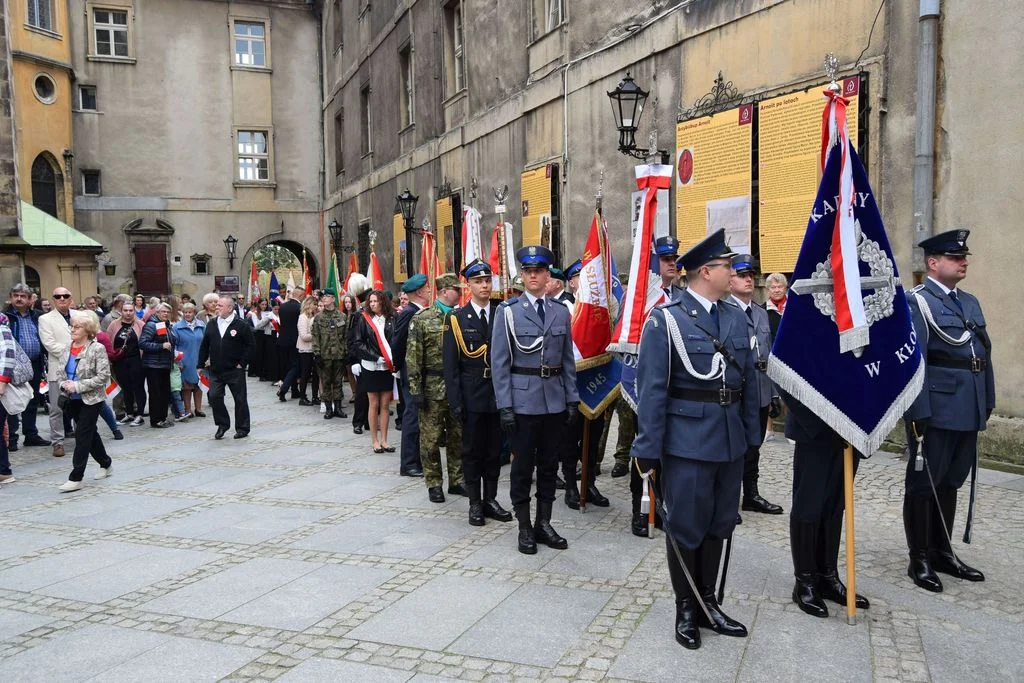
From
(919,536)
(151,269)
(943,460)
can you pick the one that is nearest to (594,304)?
(943,460)

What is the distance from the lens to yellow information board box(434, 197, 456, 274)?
19156mm

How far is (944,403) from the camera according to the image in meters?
4.92

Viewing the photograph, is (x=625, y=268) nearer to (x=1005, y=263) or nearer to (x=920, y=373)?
(x=1005, y=263)

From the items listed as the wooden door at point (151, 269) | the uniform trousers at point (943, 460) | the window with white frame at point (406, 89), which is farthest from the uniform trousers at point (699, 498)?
the wooden door at point (151, 269)

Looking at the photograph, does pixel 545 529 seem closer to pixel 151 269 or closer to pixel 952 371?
pixel 952 371

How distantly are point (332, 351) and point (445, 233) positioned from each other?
7.38 meters

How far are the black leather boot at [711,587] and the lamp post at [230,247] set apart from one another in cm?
2778

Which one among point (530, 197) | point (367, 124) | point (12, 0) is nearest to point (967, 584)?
point (530, 197)

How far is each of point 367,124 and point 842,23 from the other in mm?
19236

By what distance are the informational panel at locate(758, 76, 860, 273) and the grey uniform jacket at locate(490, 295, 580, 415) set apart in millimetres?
4233

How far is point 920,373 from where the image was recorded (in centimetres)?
459

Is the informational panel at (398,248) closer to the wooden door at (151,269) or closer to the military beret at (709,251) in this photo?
the wooden door at (151,269)

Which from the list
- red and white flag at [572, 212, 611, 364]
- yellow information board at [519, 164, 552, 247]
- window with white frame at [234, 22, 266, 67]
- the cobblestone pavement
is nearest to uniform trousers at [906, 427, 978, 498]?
the cobblestone pavement

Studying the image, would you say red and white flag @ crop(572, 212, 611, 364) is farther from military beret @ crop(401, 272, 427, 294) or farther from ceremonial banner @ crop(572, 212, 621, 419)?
military beret @ crop(401, 272, 427, 294)
